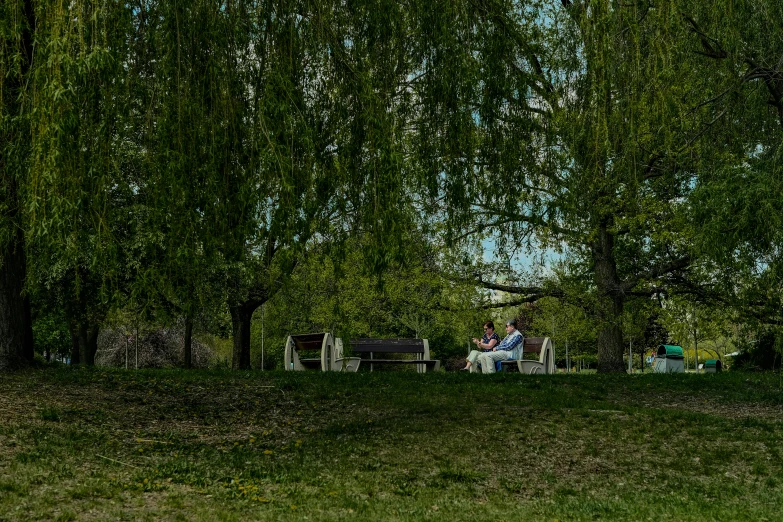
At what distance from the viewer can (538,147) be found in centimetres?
928

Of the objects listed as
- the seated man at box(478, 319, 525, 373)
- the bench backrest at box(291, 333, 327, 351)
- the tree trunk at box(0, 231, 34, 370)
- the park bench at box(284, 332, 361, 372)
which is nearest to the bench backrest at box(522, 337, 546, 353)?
the seated man at box(478, 319, 525, 373)

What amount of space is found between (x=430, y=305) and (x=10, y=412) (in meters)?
14.1

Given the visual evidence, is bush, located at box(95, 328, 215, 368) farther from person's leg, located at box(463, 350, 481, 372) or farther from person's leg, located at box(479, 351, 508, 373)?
person's leg, located at box(479, 351, 508, 373)

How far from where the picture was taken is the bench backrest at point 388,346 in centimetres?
1900

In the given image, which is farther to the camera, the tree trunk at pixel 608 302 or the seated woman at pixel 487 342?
the tree trunk at pixel 608 302

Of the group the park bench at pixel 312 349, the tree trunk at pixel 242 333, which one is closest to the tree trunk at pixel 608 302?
the park bench at pixel 312 349

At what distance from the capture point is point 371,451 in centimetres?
844

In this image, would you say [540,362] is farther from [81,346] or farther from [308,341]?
[81,346]

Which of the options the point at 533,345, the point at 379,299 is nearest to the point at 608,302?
the point at 533,345

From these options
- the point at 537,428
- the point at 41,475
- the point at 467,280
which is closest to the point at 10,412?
the point at 41,475

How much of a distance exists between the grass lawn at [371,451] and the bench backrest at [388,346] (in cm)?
561

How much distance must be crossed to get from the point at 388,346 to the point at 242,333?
6494 millimetres

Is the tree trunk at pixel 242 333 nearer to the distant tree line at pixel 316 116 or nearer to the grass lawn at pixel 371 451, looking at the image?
the grass lawn at pixel 371 451

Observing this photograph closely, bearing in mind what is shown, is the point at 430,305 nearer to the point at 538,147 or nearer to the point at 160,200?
the point at 538,147
